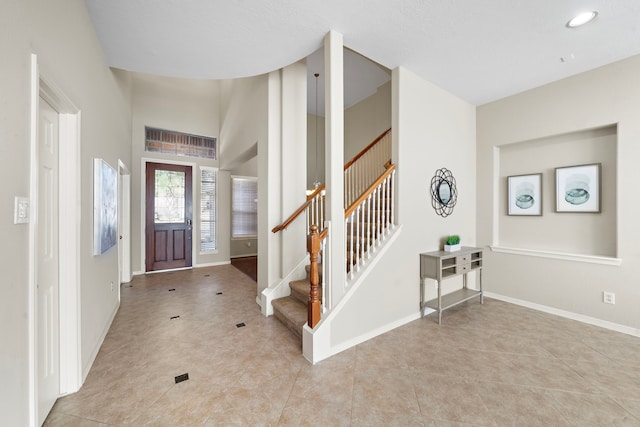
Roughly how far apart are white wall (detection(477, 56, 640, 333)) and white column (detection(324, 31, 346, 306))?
2835 mm

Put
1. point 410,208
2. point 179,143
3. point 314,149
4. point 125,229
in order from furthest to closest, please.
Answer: point 314,149 < point 179,143 < point 125,229 < point 410,208

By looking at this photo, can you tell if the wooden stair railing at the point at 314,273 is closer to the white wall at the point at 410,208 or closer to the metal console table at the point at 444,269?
the white wall at the point at 410,208

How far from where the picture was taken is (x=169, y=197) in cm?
559

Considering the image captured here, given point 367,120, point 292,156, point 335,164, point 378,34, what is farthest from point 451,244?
point 367,120

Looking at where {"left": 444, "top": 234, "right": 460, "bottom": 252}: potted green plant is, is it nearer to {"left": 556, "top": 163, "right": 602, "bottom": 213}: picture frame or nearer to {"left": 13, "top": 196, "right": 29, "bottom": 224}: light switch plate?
{"left": 556, "top": 163, "right": 602, "bottom": 213}: picture frame

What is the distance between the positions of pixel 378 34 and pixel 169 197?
5.20 m

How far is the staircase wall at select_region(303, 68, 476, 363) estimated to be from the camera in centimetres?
254

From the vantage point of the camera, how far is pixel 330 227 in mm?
2379

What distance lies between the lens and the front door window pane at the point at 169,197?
5484 mm

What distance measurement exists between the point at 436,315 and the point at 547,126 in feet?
9.48

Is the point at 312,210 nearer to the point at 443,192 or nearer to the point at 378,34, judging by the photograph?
the point at 443,192

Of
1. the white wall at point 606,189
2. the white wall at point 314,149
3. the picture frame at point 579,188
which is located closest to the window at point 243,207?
the white wall at point 314,149

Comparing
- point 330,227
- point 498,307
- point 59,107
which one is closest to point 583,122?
point 498,307

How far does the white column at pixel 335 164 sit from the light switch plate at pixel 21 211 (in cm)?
193
